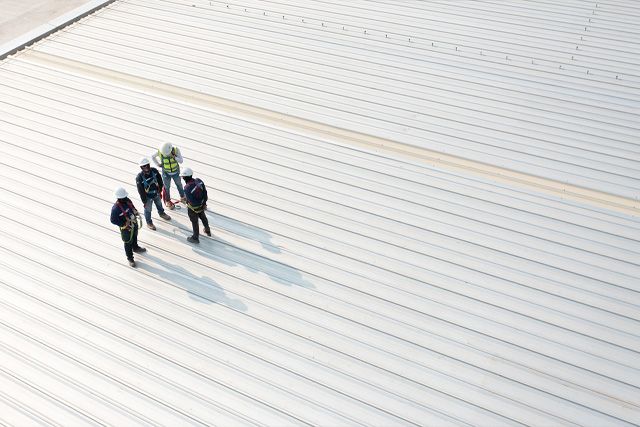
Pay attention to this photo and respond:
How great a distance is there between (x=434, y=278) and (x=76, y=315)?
5128mm

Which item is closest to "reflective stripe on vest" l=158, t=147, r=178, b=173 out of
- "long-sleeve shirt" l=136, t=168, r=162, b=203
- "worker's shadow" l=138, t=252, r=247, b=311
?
"long-sleeve shirt" l=136, t=168, r=162, b=203

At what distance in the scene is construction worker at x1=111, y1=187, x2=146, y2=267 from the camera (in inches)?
283

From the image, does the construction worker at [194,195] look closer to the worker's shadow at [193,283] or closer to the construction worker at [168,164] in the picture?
the worker's shadow at [193,283]

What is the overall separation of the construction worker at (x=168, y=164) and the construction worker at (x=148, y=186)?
293mm

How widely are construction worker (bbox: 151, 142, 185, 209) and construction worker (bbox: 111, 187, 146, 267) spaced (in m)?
1.14

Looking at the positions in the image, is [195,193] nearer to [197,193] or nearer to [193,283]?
[197,193]

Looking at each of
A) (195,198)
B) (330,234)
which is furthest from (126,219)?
(330,234)

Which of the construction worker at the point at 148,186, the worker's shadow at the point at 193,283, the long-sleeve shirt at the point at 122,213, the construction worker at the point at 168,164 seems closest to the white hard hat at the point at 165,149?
the construction worker at the point at 168,164

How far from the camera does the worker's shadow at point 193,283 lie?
7379 millimetres

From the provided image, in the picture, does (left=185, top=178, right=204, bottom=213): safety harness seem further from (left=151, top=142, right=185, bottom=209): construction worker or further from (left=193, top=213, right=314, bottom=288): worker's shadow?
(left=151, top=142, right=185, bottom=209): construction worker

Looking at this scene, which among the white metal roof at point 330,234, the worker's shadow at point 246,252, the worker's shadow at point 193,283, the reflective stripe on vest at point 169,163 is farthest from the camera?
the reflective stripe on vest at point 169,163

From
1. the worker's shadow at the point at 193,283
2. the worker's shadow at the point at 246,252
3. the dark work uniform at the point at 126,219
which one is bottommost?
the worker's shadow at the point at 193,283

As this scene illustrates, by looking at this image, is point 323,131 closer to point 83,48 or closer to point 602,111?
point 602,111

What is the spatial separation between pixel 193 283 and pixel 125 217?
135 cm
